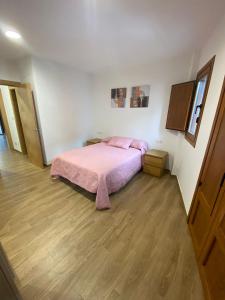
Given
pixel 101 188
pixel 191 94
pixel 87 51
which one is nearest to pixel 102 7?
pixel 87 51

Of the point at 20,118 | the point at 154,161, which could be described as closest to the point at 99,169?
the point at 154,161

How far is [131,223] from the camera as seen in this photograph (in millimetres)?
1856

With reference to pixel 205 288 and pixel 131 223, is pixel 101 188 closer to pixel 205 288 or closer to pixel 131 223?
pixel 131 223

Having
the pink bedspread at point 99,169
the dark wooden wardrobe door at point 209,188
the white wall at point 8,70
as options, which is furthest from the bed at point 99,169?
the white wall at point 8,70

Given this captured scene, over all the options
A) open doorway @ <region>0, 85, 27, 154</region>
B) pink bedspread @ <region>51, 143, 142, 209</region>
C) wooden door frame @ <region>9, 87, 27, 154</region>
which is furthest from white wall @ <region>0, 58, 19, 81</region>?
pink bedspread @ <region>51, 143, 142, 209</region>

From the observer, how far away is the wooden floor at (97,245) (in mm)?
1185

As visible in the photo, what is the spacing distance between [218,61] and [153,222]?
2.24 meters

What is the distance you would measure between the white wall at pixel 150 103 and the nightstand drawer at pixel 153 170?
1.46 feet

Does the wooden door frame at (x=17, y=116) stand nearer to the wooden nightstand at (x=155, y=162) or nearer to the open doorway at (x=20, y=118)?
the open doorway at (x=20, y=118)

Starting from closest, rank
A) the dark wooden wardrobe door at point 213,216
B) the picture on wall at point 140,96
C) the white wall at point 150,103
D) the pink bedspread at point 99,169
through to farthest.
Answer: the dark wooden wardrobe door at point 213,216 → the pink bedspread at point 99,169 → the white wall at point 150,103 → the picture on wall at point 140,96

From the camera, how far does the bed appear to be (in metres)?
2.09

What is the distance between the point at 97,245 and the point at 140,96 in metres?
3.25

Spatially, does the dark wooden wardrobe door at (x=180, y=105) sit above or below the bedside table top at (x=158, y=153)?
above

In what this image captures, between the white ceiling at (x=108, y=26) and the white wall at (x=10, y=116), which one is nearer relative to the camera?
the white ceiling at (x=108, y=26)
